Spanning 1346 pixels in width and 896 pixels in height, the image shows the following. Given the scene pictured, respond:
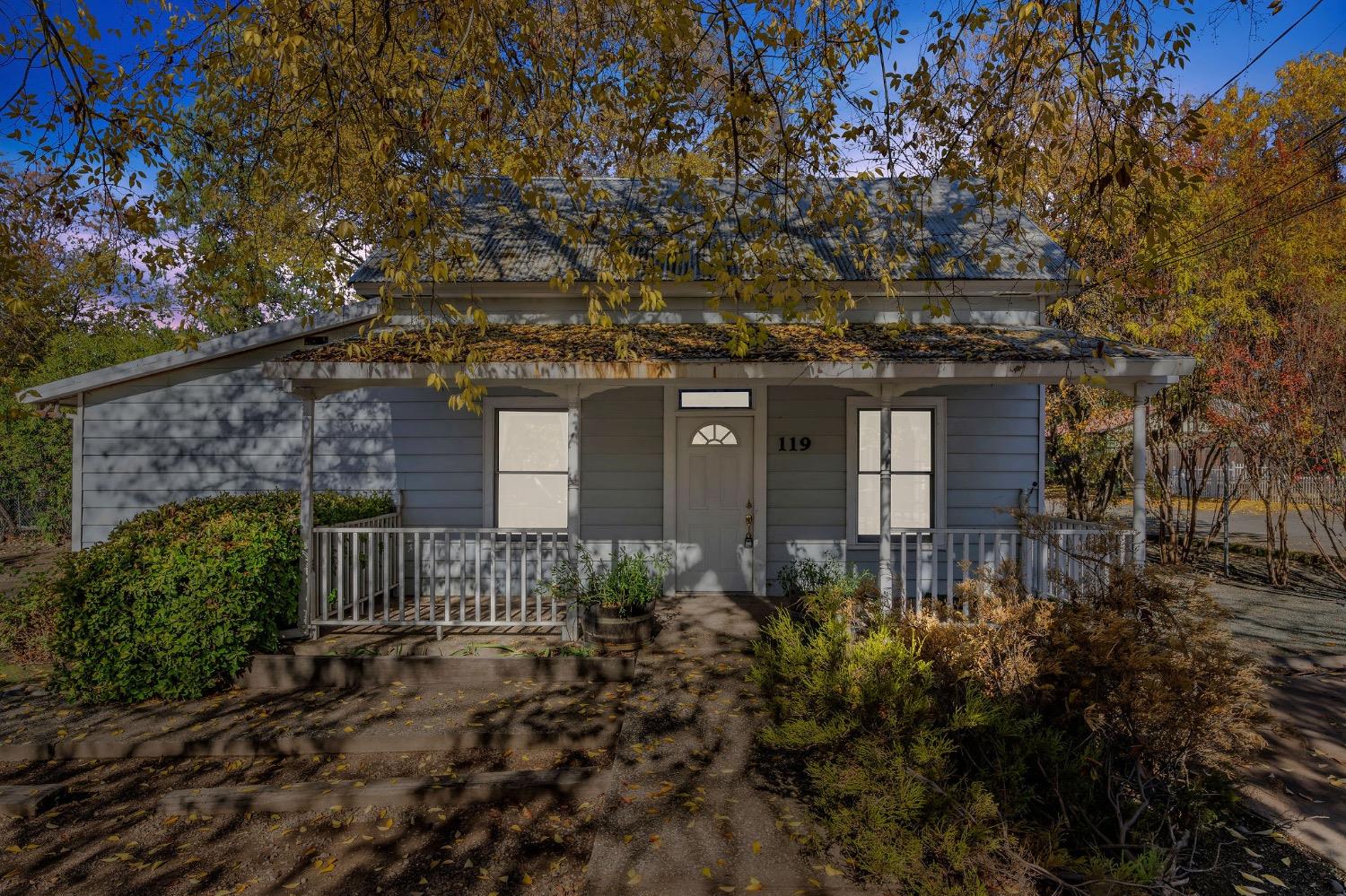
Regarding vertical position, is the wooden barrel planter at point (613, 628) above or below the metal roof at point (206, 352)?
below

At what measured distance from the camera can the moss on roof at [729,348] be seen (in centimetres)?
613

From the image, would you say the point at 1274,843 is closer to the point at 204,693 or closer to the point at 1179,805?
the point at 1179,805

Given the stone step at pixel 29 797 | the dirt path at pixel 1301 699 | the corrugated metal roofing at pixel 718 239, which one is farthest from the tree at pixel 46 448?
the dirt path at pixel 1301 699

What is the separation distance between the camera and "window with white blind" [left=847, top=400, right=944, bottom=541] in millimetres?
8117

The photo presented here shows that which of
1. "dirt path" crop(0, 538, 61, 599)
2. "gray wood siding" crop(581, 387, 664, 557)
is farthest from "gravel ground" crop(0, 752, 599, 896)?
"dirt path" crop(0, 538, 61, 599)

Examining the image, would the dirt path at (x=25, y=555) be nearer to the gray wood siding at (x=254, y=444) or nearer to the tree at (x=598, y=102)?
the gray wood siding at (x=254, y=444)

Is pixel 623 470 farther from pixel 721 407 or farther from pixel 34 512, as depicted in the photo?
pixel 34 512

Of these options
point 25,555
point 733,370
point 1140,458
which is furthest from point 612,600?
point 25,555

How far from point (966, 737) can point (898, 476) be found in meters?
4.55

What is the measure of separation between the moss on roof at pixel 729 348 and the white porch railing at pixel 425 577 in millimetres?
1633

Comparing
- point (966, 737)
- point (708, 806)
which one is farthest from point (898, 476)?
point (708, 806)

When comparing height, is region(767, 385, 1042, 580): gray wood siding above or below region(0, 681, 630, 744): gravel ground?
above

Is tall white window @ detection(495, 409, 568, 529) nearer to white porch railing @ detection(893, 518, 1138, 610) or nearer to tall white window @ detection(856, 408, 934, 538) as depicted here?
tall white window @ detection(856, 408, 934, 538)

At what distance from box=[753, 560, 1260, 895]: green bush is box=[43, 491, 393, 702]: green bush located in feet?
14.9
